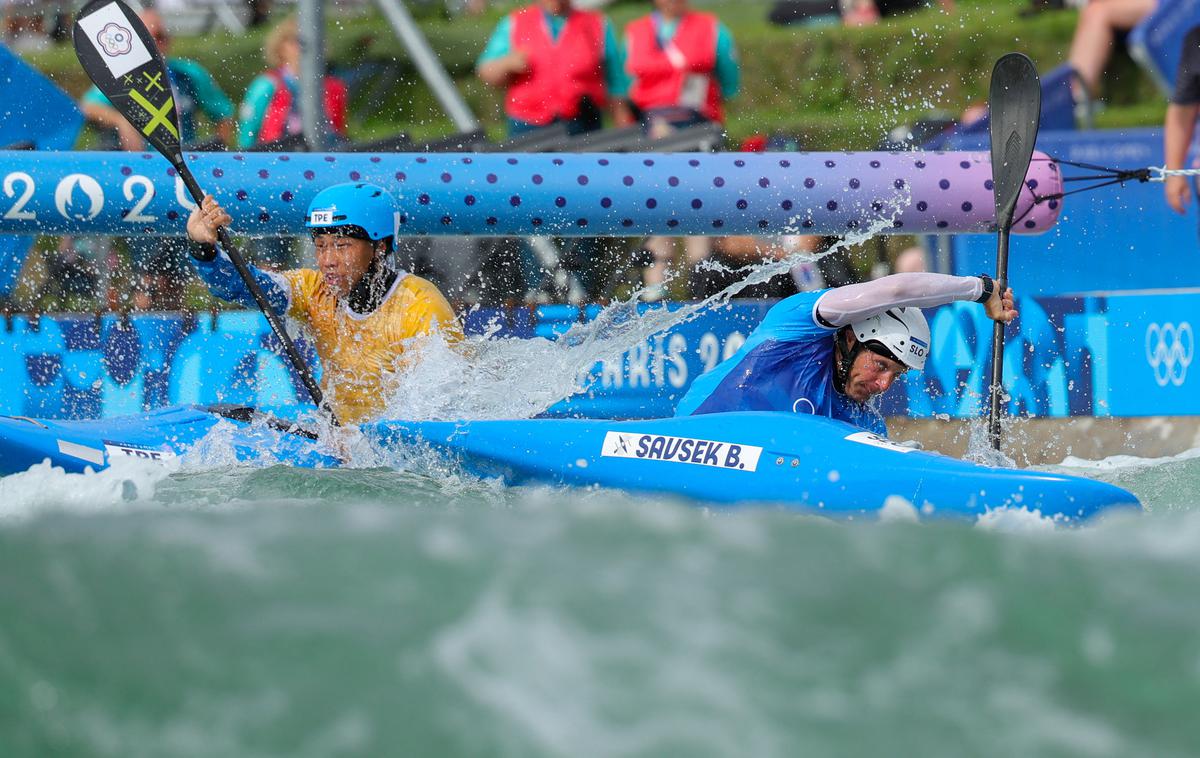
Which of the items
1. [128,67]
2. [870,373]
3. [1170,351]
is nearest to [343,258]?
[128,67]

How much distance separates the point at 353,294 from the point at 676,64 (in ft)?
11.7

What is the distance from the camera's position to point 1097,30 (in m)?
10.4

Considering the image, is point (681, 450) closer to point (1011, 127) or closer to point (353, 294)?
point (353, 294)

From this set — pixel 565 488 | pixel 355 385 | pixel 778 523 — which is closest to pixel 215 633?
pixel 778 523

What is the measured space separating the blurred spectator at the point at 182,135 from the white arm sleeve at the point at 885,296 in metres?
4.18

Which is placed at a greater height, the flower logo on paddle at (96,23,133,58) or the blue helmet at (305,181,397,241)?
the flower logo on paddle at (96,23,133,58)

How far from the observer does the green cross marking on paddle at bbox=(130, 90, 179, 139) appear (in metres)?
7.02

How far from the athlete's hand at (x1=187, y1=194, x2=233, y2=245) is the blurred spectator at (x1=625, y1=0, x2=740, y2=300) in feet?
11.6

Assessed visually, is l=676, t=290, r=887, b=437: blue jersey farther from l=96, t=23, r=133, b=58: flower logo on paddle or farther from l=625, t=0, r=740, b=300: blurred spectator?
l=625, t=0, r=740, b=300: blurred spectator

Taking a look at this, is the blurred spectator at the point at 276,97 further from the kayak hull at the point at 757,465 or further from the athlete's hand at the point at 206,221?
the kayak hull at the point at 757,465

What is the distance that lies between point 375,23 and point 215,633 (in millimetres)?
11975

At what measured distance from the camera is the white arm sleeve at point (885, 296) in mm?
6113

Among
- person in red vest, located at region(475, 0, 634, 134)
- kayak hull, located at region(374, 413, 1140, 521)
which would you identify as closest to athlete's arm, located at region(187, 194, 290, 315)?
kayak hull, located at region(374, 413, 1140, 521)

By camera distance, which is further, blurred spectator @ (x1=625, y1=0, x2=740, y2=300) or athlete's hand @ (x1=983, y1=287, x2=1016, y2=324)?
blurred spectator @ (x1=625, y1=0, x2=740, y2=300)
